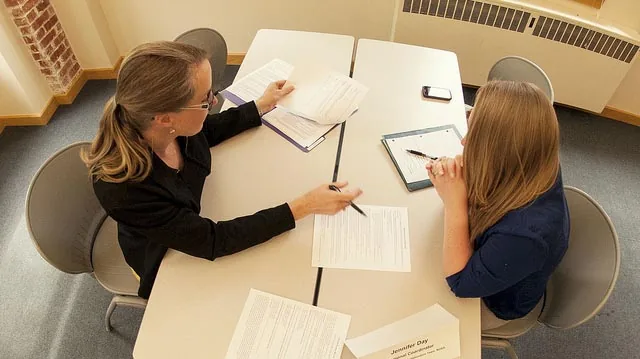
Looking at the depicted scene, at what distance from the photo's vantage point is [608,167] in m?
2.69

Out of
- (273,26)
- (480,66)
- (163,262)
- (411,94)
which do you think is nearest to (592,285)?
(411,94)

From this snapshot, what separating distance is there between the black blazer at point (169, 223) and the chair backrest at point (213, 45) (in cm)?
94

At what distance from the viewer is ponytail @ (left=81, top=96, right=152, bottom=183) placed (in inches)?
44.5

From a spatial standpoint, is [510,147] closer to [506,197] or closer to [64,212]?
[506,197]

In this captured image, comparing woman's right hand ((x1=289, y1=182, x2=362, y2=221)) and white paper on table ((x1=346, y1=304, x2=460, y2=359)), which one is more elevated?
woman's right hand ((x1=289, y1=182, x2=362, y2=221))

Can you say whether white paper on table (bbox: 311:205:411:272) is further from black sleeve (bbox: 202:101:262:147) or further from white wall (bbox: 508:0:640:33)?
white wall (bbox: 508:0:640:33)

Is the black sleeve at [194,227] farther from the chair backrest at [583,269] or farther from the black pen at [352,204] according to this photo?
the chair backrest at [583,269]

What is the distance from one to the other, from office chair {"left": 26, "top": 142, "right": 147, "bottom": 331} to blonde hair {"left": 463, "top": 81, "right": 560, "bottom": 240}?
46.2 inches

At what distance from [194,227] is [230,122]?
0.54 m

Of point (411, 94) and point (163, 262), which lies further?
point (411, 94)

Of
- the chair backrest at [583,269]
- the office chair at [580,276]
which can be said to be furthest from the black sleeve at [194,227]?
the chair backrest at [583,269]

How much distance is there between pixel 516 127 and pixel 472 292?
433 millimetres

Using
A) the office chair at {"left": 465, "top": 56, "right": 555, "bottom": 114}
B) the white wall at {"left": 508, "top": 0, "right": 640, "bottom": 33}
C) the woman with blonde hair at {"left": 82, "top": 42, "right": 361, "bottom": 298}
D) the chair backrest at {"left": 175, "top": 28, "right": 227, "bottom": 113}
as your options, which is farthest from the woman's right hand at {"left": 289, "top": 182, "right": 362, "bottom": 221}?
the white wall at {"left": 508, "top": 0, "right": 640, "bottom": 33}

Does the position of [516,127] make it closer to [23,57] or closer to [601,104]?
[601,104]
